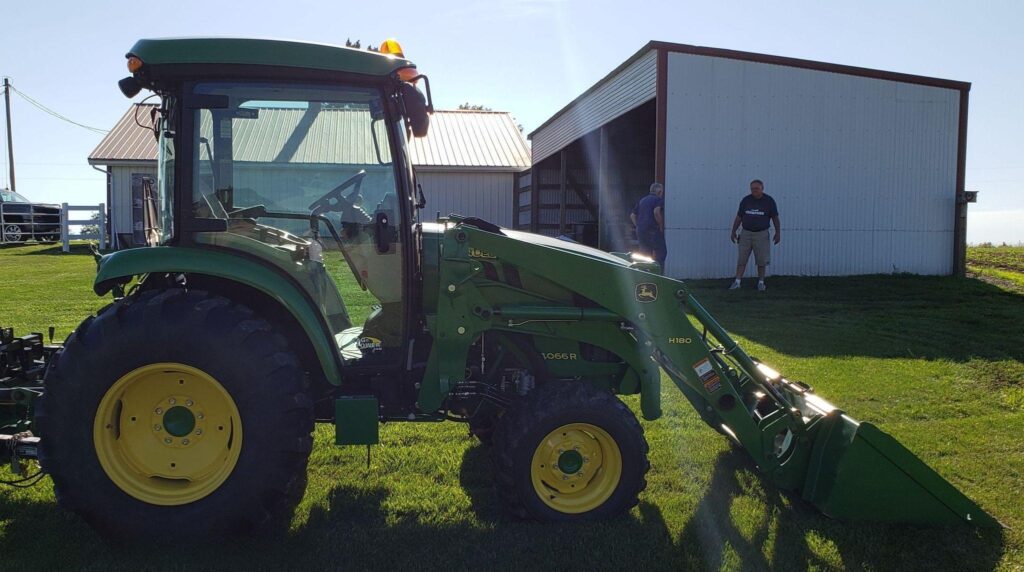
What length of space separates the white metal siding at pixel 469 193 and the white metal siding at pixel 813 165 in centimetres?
966

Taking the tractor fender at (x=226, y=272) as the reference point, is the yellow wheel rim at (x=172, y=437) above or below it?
below

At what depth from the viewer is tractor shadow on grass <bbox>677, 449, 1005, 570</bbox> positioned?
3.15m

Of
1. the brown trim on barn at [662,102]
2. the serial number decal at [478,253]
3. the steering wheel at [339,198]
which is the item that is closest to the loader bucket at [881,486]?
the serial number decal at [478,253]

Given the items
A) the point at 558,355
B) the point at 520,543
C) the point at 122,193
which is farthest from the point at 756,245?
the point at 122,193

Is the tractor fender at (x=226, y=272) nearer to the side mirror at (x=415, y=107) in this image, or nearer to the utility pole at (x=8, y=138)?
the side mirror at (x=415, y=107)

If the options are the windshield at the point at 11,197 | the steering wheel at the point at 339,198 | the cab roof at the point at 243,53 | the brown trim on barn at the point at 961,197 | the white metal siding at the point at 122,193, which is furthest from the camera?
the windshield at the point at 11,197

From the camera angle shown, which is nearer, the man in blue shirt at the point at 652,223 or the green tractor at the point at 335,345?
the green tractor at the point at 335,345

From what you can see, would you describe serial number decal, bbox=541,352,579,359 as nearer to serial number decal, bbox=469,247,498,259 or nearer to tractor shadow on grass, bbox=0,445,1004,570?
serial number decal, bbox=469,247,498,259

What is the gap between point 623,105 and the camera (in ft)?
45.8

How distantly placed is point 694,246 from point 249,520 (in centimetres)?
1103

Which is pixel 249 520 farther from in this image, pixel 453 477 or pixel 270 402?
pixel 453 477

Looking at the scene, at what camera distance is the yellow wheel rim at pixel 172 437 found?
319cm

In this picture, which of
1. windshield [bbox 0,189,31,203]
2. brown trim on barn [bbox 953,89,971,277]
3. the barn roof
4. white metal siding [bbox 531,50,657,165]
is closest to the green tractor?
white metal siding [bbox 531,50,657,165]

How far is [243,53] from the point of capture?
126 inches
